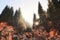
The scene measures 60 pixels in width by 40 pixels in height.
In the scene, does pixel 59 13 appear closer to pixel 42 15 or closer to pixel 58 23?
pixel 58 23

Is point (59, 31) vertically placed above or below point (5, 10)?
below

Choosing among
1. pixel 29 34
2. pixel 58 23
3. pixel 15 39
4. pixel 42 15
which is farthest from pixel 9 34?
pixel 58 23

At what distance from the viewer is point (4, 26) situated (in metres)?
74.6

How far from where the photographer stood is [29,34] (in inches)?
2820

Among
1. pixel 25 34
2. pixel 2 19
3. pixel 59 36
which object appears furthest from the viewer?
pixel 2 19

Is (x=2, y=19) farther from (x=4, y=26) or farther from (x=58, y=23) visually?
(x=58, y=23)

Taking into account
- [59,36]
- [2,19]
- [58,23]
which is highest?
[2,19]

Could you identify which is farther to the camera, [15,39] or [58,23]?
[15,39]

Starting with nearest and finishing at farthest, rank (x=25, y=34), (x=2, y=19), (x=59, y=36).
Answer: (x=59, y=36) < (x=25, y=34) < (x=2, y=19)

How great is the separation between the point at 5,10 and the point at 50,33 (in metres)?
21.7

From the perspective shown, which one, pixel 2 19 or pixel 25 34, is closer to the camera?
pixel 25 34

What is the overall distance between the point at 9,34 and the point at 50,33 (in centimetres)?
1621

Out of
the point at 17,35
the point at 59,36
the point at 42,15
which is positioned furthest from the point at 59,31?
the point at 17,35

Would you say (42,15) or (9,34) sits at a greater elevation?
(42,15)
